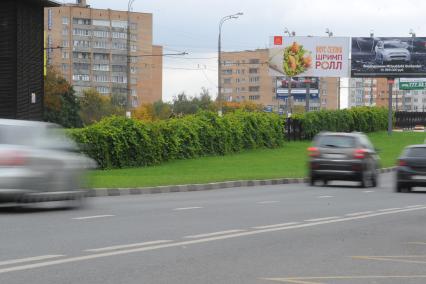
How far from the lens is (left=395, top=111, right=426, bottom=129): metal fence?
8856 cm

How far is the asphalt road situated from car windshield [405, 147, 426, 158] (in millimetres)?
8161

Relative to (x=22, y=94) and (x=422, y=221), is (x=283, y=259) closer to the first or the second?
(x=422, y=221)

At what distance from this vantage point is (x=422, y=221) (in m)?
16.3

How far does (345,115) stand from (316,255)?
60.6m

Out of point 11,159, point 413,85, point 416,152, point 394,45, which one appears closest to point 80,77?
point 413,85

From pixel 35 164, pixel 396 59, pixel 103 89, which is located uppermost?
pixel 396 59

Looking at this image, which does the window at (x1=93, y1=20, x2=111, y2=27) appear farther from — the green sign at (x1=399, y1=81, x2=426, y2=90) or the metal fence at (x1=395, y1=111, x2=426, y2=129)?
the metal fence at (x1=395, y1=111, x2=426, y2=129)

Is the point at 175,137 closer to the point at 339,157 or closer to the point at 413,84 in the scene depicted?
the point at 339,157

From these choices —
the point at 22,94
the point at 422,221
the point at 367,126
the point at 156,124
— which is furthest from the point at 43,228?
the point at 367,126

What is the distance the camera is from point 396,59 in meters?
73.7

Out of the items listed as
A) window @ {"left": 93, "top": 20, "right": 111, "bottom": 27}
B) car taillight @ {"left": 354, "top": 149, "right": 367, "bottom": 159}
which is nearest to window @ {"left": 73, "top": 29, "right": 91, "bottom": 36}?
window @ {"left": 93, "top": 20, "right": 111, "bottom": 27}

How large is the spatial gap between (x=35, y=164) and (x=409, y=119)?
253 ft

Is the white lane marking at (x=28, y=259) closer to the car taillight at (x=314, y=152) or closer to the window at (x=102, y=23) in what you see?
the car taillight at (x=314, y=152)

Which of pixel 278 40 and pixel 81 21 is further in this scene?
pixel 81 21
